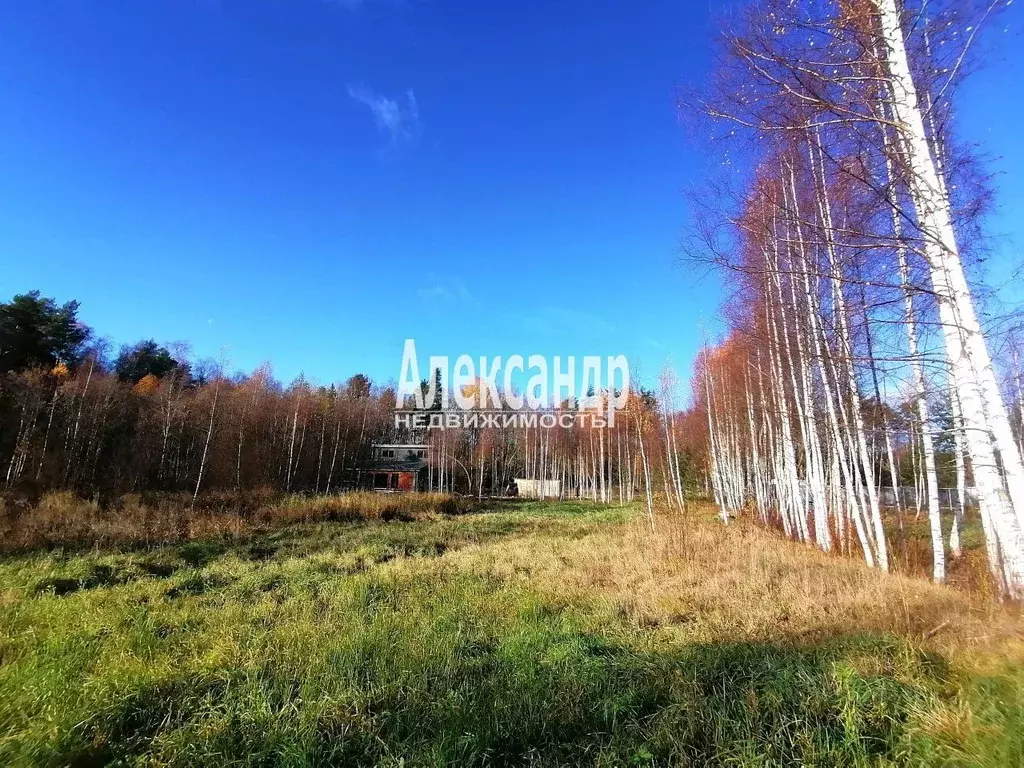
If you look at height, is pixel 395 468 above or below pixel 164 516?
above

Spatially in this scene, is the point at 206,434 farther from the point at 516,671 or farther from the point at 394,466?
the point at 516,671

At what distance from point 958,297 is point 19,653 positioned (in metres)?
7.87

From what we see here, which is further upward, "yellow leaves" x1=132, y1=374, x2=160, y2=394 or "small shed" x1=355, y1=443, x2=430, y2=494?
"yellow leaves" x1=132, y1=374, x2=160, y2=394

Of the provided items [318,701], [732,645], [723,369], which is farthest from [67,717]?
[723,369]

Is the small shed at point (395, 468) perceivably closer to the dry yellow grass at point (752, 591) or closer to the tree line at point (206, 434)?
the tree line at point (206, 434)

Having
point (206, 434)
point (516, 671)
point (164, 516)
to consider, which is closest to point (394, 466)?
point (206, 434)

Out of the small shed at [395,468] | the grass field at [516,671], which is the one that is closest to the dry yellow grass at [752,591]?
the grass field at [516,671]

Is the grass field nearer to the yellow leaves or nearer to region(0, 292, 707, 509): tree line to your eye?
region(0, 292, 707, 509): tree line

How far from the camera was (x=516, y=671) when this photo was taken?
3672mm

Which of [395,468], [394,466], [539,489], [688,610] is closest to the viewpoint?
[688,610]

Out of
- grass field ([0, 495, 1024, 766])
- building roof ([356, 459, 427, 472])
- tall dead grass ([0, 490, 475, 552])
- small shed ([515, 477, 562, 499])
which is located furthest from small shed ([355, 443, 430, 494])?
grass field ([0, 495, 1024, 766])

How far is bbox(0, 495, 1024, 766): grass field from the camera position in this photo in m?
2.57

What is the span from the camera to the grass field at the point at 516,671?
8.42ft

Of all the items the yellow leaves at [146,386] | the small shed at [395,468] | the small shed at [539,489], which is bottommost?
the small shed at [539,489]
